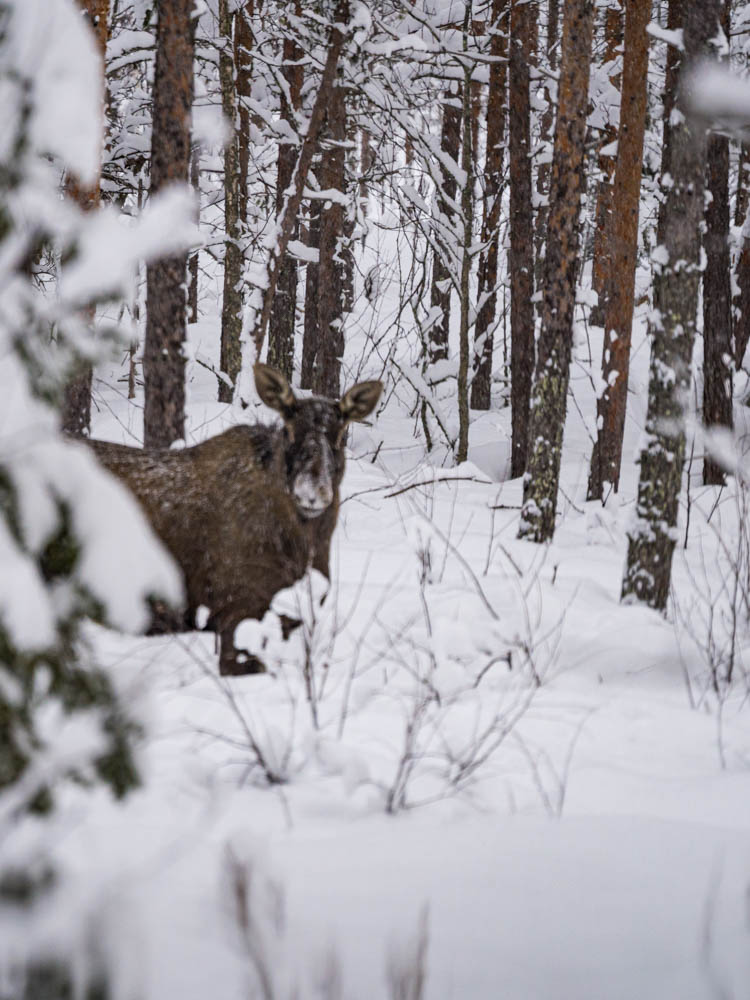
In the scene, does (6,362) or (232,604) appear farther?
(232,604)

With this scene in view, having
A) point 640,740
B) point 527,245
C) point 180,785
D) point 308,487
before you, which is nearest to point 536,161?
point 527,245

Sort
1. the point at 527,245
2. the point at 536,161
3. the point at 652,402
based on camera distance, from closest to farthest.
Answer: the point at 652,402, the point at 527,245, the point at 536,161

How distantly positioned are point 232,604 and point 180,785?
6.32ft

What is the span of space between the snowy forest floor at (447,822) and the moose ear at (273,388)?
1.24 metres

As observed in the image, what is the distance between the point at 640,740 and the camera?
3896 mm

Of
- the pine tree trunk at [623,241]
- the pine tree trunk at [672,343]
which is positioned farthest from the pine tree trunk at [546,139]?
the pine tree trunk at [672,343]

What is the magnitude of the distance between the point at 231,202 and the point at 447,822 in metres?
11.6

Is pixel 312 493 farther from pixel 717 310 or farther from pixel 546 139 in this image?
pixel 546 139

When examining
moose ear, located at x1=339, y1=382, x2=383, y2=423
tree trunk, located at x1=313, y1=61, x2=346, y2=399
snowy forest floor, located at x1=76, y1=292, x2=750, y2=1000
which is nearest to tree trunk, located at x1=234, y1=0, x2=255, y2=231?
tree trunk, located at x1=313, y1=61, x2=346, y2=399

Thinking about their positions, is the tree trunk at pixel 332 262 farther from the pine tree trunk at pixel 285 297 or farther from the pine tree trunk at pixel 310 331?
the pine tree trunk at pixel 310 331

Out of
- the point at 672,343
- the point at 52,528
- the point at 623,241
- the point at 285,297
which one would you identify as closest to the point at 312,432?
the point at 672,343

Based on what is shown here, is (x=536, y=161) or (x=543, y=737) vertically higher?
(x=536, y=161)

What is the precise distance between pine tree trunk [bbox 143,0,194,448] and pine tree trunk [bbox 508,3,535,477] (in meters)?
5.35

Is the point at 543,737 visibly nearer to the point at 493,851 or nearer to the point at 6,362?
the point at 493,851
